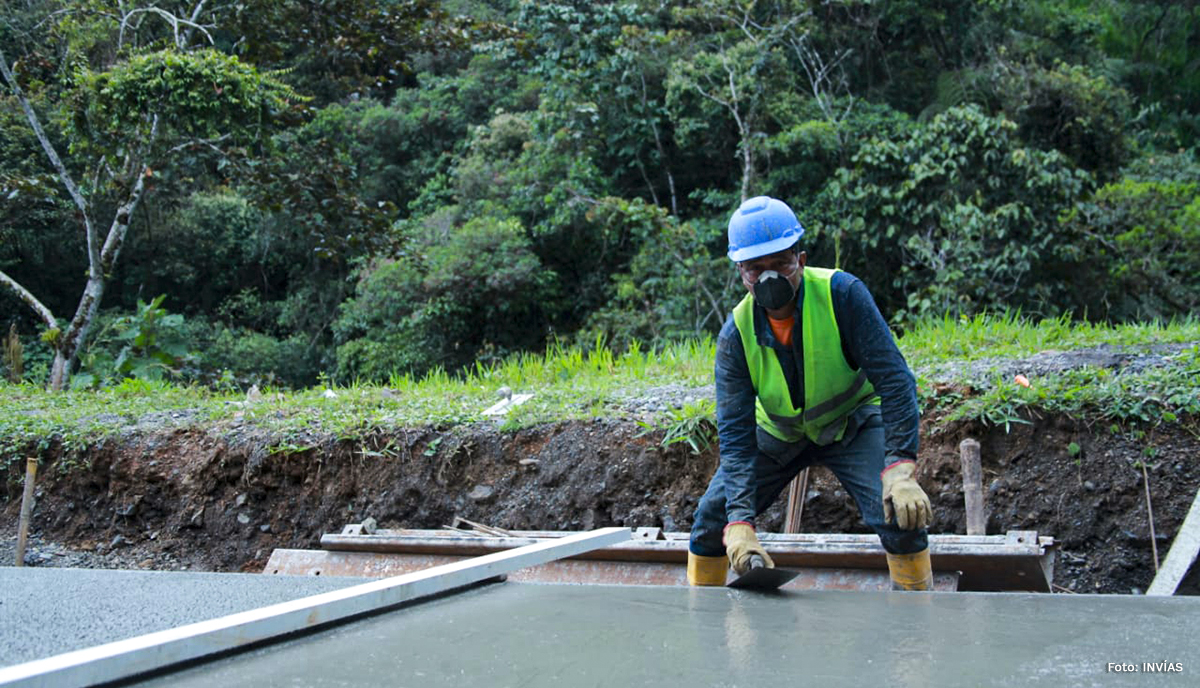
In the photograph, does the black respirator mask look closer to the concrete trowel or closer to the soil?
the concrete trowel

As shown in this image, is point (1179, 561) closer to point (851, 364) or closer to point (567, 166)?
point (851, 364)

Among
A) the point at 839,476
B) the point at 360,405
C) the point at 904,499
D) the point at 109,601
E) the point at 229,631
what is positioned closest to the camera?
the point at 229,631

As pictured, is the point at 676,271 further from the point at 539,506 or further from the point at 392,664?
the point at 392,664

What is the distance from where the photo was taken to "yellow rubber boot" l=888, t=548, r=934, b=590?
3107mm

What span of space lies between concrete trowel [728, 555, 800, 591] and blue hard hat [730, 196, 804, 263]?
970 millimetres

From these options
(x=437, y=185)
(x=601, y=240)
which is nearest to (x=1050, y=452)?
(x=601, y=240)

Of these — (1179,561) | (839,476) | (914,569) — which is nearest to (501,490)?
(839,476)

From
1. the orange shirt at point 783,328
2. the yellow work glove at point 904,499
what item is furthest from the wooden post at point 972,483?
the orange shirt at point 783,328

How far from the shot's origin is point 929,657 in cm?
162

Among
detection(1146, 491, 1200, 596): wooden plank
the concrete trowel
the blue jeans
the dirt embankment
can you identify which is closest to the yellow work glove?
the blue jeans

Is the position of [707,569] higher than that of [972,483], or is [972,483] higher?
[972,483]

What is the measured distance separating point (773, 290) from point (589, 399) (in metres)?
2.87

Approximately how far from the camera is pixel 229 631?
167 cm

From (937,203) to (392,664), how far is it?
9.28 meters
